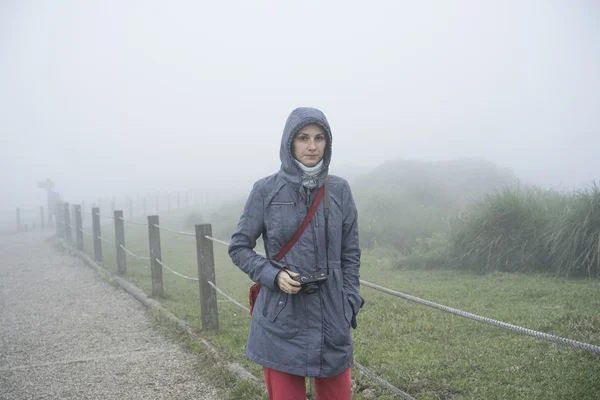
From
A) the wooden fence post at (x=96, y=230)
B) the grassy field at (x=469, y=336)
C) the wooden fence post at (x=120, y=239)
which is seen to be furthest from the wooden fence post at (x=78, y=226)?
the grassy field at (x=469, y=336)

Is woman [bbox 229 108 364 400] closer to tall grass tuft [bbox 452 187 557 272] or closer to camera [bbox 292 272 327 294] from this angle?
camera [bbox 292 272 327 294]

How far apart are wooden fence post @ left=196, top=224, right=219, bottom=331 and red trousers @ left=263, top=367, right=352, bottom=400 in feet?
10.5

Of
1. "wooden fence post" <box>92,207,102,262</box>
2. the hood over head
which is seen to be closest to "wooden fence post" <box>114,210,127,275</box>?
"wooden fence post" <box>92,207,102,262</box>

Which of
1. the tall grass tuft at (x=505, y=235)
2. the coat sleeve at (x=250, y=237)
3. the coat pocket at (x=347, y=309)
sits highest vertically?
the coat sleeve at (x=250, y=237)

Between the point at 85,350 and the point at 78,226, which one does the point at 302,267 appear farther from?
the point at 78,226

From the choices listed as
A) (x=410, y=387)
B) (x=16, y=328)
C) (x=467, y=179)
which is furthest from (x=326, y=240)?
(x=467, y=179)

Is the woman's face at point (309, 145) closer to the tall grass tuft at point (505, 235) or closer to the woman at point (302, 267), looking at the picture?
the woman at point (302, 267)

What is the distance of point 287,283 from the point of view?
2.26 meters

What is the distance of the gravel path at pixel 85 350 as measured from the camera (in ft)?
14.2

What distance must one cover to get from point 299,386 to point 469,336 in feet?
10.1

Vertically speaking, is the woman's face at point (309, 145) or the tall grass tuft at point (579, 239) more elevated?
the woman's face at point (309, 145)

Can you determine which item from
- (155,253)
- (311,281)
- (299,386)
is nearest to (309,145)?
(311,281)

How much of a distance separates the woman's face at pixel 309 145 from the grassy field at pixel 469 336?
2.11m

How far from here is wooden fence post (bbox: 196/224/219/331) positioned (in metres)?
5.57
